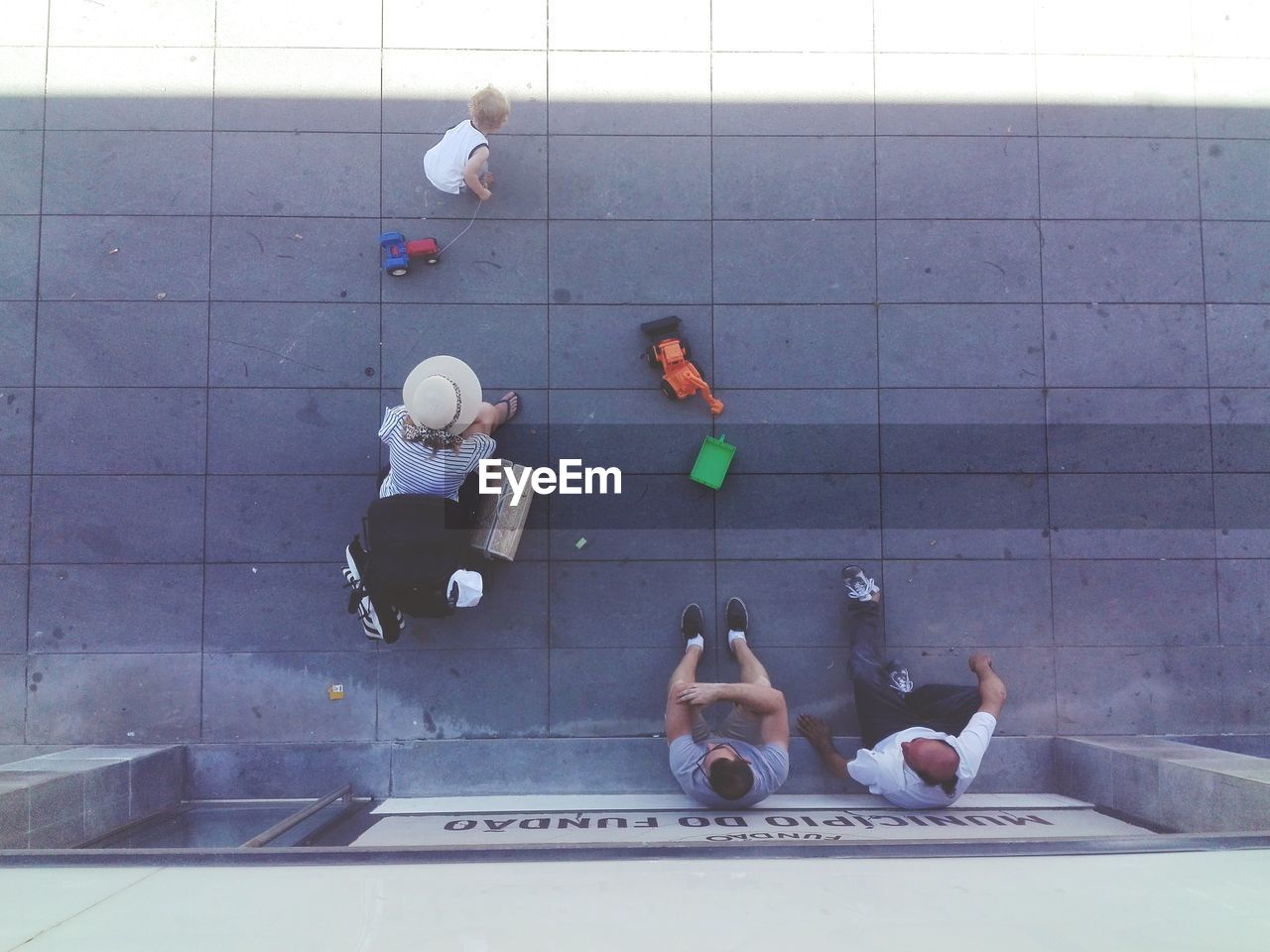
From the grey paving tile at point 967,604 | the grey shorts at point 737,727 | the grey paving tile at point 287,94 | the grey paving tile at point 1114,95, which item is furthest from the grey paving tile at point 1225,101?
the grey paving tile at point 287,94

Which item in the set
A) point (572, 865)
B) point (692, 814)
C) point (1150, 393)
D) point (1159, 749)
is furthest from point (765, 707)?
point (1150, 393)

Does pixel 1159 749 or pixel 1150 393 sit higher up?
pixel 1150 393

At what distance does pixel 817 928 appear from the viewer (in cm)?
314


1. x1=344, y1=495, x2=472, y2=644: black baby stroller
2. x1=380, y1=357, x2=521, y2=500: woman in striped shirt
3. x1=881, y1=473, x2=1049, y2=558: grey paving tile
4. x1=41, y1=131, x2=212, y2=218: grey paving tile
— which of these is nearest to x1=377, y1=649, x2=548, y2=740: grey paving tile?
x1=344, y1=495, x2=472, y2=644: black baby stroller

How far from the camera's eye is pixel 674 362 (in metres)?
5.58

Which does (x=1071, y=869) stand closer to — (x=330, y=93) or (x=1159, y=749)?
(x=1159, y=749)

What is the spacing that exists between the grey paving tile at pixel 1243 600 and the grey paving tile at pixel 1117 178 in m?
2.67

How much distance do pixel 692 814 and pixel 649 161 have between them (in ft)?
15.1

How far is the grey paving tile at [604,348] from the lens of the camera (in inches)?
226

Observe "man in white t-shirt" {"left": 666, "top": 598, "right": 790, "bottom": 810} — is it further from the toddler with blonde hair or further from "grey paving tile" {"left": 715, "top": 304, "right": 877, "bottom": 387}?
the toddler with blonde hair

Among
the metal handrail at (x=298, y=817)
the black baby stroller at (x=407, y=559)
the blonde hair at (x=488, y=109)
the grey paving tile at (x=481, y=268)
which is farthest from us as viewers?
the grey paving tile at (x=481, y=268)

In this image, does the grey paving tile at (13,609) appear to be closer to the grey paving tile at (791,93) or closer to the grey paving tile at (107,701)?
the grey paving tile at (107,701)

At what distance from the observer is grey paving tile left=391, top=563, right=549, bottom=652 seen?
5.64 meters

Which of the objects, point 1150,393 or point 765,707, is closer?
point 765,707
